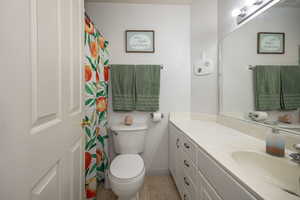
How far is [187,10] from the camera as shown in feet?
6.02

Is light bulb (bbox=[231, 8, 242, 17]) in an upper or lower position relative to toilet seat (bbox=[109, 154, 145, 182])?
upper

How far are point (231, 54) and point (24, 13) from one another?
169 centimetres

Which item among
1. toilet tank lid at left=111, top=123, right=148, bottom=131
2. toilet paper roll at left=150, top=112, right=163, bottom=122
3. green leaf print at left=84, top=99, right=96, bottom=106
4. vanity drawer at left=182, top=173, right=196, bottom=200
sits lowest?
vanity drawer at left=182, top=173, right=196, bottom=200

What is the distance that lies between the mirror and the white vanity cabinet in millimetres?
604

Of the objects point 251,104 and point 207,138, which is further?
point 251,104

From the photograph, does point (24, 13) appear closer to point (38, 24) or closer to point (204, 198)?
point (38, 24)

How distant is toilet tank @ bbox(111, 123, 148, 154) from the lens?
162 cm

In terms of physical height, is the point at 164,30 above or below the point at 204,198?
above

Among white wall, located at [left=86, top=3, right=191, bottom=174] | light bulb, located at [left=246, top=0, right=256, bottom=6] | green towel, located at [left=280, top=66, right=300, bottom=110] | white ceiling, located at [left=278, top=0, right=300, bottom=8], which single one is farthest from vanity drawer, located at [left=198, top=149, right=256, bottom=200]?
light bulb, located at [left=246, top=0, right=256, bottom=6]

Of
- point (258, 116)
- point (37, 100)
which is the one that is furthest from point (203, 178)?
point (37, 100)

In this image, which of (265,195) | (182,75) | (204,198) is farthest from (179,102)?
(265,195)

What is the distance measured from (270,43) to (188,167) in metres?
1.15

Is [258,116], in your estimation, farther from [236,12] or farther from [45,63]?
[45,63]

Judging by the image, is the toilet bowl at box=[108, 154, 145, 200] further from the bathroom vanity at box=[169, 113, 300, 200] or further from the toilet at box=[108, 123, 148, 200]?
the bathroom vanity at box=[169, 113, 300, 200]
